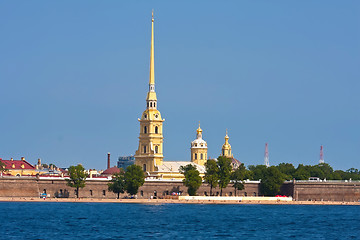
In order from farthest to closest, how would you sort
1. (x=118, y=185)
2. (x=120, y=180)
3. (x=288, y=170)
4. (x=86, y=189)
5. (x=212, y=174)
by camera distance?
1. (x=288, y=170)
2. (x=212, y=174)
3. (x=86, y=189)
4. (x=120, y=180)
5. (x=118, y=185)

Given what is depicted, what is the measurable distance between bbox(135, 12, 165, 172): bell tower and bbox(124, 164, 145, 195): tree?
47.6ft

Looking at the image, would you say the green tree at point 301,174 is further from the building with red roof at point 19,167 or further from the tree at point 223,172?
the building with red roof at point 19,167

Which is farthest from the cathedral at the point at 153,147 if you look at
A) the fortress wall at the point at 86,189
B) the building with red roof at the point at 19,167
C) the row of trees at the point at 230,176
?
the building with red roof at the point at 19,167

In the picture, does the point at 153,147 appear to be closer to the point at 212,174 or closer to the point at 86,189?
the point at 212,174

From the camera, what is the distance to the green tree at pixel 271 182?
519 feet

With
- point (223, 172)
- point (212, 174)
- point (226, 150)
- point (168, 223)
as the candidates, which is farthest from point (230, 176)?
point (168, 223)

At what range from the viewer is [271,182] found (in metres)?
158

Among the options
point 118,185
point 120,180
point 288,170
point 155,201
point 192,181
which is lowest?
point 155,201

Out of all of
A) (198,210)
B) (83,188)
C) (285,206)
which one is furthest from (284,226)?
(83,188)

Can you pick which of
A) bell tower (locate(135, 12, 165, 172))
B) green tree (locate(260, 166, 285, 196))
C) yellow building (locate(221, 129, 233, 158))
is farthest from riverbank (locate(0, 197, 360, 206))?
yellow building (locate(221, 129, 233, 158))

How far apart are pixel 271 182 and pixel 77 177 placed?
32987 mm

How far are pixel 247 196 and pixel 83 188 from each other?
92.2 ft

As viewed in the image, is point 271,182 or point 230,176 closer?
point 230,176

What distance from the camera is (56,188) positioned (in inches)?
5915
